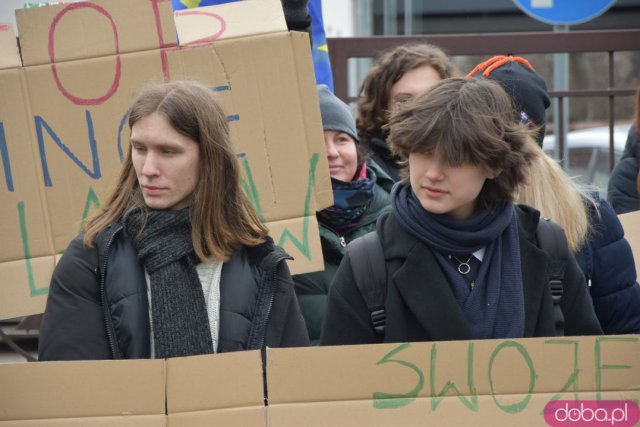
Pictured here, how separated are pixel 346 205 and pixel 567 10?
2.35 metres

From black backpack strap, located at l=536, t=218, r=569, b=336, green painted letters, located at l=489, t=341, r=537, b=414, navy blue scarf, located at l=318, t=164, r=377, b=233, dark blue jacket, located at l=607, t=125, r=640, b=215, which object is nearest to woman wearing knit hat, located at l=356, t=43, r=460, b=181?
navy blue scarf, located at l=318, t=164, r=377, b=233

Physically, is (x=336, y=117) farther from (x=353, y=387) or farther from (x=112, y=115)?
(x=353, y=387)

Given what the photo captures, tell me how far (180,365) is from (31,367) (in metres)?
0.28

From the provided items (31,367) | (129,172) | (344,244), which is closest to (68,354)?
(31,367)

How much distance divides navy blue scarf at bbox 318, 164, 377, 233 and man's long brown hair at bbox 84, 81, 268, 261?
72 cm

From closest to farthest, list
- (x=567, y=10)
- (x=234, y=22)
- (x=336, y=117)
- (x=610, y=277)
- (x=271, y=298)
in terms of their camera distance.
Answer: (x=271, y=298), (x=610, y=277), (x=234, y=22), (x=336, y=117), (x=567, y=10)

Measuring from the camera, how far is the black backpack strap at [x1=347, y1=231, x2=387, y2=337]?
2.33 meters

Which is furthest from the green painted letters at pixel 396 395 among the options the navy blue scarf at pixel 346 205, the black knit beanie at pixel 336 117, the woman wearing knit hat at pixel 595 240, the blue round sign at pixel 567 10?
the blue round sign at pixel 567 10

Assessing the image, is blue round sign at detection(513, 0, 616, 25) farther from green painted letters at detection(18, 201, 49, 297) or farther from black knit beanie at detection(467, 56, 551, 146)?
green painted letters at detection(18, 201, 49, 297)

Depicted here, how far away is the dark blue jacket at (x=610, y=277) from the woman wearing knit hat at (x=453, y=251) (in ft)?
1.49

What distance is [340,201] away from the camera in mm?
3281

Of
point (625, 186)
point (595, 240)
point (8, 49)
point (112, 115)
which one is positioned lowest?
point (625, 186)

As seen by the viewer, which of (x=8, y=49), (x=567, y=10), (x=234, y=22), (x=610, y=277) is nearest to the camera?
(x=610, y=277)

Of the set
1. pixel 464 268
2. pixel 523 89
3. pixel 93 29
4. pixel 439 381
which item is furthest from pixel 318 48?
pixel 439 381
